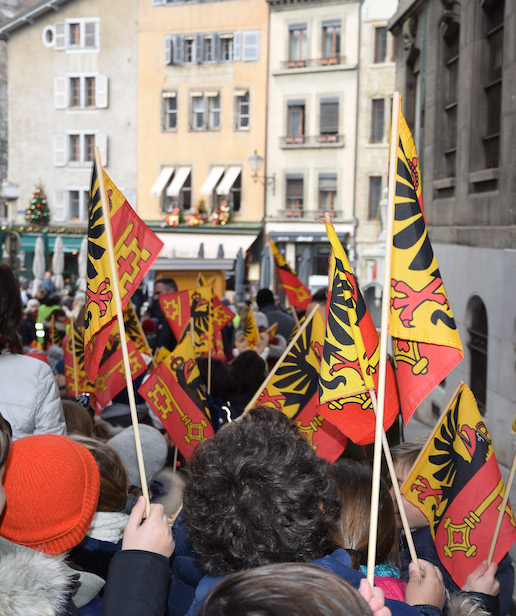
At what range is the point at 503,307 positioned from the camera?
27.0 ft

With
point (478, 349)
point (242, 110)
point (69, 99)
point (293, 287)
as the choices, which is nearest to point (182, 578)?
point (293, 287)

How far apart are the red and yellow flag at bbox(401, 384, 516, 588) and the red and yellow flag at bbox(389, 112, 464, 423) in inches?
16.6

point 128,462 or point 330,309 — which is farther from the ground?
point 330,309

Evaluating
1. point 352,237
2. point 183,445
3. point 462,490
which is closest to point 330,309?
point 462,490

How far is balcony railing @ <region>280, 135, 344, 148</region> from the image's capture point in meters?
30.6

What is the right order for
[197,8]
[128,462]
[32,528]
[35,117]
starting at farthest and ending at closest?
[35,117], [197,8], [128,462], [32,528]

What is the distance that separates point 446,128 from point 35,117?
88.5 ft

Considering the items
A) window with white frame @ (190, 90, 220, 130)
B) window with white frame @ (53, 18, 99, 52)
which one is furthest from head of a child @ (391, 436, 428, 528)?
window with white frame @ (53, 18, 99, 52)

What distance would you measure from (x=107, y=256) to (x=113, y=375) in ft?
9.38

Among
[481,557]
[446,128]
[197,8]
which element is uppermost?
[197,8]

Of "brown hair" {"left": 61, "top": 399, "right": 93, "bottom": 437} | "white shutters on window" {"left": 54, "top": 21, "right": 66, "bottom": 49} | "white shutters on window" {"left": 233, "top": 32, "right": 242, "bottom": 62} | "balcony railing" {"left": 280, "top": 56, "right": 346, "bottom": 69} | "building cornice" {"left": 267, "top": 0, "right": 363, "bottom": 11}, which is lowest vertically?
"brown hair" {"left": 61, "top": 399, "right": 93, "bottom": 437}

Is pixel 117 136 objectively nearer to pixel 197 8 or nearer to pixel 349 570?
pixel 197 8

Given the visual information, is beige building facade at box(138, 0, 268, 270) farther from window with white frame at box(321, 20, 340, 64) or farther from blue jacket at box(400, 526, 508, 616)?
blue jacket at box(400, 526, 508, 616)

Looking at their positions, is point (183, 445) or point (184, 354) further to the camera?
point (184, 354)
